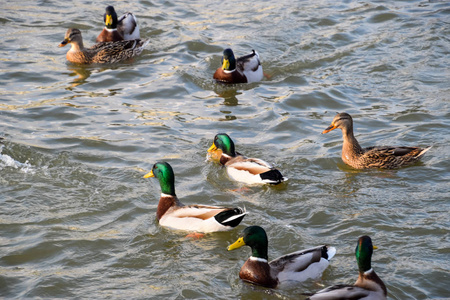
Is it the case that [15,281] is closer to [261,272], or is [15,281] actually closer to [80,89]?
[261,272]

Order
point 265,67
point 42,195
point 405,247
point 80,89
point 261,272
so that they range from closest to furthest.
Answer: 1. point 261,272
2. point 405,247
3. point 42,195
4. point 80,89
5. point 265,67

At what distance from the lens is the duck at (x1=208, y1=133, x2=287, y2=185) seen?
876 centimetres

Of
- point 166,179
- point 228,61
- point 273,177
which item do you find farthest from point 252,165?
point 228,61

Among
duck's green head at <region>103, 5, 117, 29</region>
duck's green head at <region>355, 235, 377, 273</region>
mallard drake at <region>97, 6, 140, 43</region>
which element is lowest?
duck's green head at <region>355, 235, 377, 273</region>

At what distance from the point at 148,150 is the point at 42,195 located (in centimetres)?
206

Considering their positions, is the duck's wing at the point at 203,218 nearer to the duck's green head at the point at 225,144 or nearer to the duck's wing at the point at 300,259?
the duck's wing at the point at 300,259

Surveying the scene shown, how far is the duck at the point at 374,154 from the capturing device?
9.45 metres

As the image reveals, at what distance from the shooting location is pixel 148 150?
10164 mm

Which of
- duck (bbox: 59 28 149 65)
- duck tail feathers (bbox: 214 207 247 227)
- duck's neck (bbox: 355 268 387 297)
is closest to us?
duck's neck (bbox: 355 268 387 297)

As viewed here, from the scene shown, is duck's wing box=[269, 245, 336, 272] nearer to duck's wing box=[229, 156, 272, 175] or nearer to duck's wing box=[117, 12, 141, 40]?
duck's wing box=[229, 156, 272, 175]

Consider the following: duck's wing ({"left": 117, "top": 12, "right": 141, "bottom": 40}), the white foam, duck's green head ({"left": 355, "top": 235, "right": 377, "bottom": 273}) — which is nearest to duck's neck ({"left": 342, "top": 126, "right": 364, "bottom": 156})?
duck's green head ({"left": 355, "top": 235, "right": 377, "bottom": 273})

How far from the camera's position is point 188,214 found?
785cm

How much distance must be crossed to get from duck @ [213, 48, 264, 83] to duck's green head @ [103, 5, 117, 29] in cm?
275

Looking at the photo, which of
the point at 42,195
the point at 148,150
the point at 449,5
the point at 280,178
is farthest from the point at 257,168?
the point at 449,5
